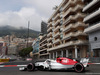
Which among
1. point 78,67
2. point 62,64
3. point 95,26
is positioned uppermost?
point 95,26

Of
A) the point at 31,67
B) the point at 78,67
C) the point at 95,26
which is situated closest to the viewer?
the point at 78,67

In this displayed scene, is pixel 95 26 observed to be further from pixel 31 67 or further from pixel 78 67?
pixel 31 67

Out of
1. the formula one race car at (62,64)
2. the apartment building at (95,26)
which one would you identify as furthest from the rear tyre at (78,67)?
the apartment building at (95,26)

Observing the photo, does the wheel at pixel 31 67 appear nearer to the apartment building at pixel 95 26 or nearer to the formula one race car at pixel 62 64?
the formula one race car at pixel 62 64

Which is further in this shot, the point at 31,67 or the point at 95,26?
the point at 95,26

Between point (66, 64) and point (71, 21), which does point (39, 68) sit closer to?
point (66, 64)

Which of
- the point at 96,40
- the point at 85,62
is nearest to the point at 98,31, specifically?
the point at 96,40

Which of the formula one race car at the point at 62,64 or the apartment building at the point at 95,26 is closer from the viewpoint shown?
the formula one race car at the point at 62,64

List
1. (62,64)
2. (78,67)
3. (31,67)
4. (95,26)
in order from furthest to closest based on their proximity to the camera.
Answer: (95,26) < (31,67) < (62,64) < (78,67)

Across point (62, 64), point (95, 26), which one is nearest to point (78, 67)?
point (62, 64)

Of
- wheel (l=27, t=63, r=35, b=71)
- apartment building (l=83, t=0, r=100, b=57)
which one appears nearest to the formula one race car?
wheel (l=27, t=63, r=35, b=71)

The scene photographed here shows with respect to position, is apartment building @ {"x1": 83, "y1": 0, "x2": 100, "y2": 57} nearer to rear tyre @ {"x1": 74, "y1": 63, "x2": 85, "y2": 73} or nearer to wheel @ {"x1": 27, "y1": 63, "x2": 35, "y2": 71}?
rear tyre @ {"x1": 74, "y1": 63, "x2": 85, "y2": 73}

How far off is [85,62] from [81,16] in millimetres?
30555

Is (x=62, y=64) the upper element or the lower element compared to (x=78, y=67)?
upper
